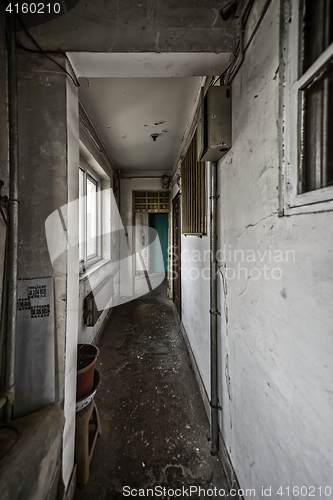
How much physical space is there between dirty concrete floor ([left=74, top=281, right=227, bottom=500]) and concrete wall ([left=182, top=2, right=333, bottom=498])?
1.13 ft

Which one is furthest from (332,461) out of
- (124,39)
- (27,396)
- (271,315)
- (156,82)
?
(156,82)

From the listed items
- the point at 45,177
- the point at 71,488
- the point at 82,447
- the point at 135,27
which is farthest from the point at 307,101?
the point at 71,488

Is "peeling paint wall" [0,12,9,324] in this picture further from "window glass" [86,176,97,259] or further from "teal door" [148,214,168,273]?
"teal door" [148,214,168,273]

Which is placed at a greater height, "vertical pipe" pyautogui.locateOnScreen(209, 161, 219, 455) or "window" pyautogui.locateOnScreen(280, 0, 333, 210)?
"window" pyautogui.locateOnScreen(280, 0, 333, 210)

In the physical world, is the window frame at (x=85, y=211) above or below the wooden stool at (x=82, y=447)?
above

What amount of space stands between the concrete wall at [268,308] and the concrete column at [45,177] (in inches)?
38.8

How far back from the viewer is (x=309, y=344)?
26.3 inches

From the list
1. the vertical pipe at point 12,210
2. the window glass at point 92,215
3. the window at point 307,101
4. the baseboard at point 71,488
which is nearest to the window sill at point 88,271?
the window glass at point 92,215

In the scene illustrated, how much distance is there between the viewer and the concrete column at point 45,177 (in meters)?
1.13

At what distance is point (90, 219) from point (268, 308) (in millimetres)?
3115

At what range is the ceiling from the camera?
1221mm

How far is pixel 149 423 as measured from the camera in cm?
173

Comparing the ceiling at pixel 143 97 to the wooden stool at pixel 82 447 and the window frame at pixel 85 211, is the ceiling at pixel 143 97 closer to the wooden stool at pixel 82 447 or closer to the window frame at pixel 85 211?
the window frame at pixel 85 211

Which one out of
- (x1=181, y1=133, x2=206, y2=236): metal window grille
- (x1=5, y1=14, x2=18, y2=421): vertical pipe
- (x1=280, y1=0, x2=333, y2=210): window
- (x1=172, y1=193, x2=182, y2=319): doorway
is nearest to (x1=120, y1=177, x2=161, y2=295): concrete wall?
(x1=172, y1=193, x2=182, y2=319): doorway
